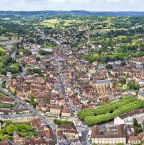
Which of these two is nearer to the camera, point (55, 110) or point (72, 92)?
point (55, 110)

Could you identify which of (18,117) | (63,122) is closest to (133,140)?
(63,122)

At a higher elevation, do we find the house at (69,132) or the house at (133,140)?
the house at (133,140)

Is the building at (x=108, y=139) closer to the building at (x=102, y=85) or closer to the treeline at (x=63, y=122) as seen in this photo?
the treeline at (x=63, y=122)

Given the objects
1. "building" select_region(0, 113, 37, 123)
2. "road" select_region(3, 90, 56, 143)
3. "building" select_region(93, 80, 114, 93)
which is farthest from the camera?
"building" select_region(93, 80, 114, 93)

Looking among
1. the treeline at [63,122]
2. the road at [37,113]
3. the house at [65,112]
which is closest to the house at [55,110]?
the house at [65,112]

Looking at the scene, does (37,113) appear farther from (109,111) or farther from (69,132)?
(69,132)

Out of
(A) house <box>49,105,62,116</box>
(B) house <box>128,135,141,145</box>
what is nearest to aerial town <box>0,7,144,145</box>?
(B) house <box>128,135,141,145</box>

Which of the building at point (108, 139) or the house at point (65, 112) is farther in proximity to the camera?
the house at point (65, 112)

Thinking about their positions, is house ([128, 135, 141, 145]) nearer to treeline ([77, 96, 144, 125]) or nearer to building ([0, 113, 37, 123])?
treeline ([77, 96, 144, 125])

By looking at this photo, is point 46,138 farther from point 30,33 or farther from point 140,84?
point 30,33
